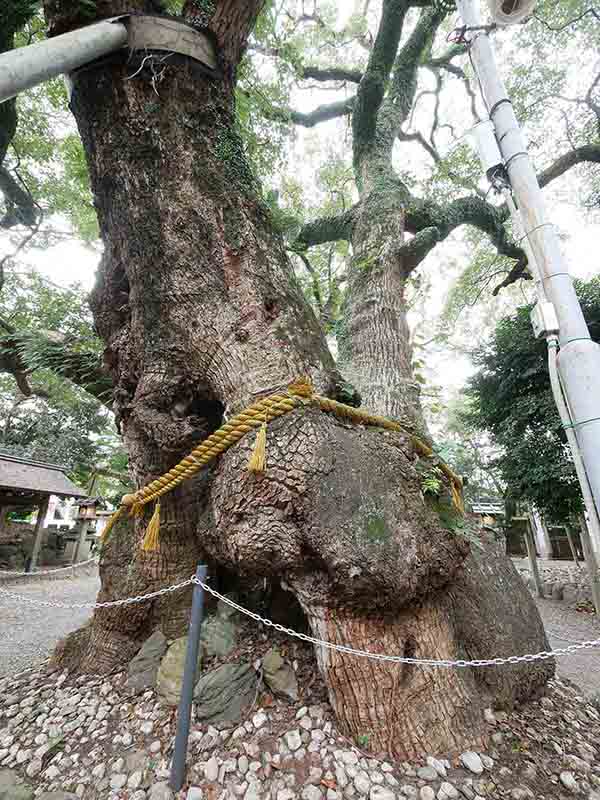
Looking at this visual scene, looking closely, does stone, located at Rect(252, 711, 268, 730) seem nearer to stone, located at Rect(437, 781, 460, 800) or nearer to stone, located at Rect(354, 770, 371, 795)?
stone, located at Rect(354, 770, 371, 795)

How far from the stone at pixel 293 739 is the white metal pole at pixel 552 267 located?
5.69ft

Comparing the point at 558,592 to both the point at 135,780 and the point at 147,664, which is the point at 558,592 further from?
the point at 135,780

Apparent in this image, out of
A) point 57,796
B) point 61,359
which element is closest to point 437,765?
point 57,796

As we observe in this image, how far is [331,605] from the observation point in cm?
170

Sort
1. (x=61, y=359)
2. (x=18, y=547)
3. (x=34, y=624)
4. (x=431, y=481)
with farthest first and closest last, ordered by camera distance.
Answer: (x=18, y=547) → (x=34, y=624) → (x=61, y=359) → (x=431, y=481)

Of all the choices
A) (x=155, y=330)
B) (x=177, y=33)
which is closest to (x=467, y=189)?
(x=177, y=33)

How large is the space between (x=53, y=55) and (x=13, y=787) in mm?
3426

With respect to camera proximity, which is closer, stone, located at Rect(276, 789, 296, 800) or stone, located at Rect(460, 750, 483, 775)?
stone, located at Rect(276, 789, 296, 800)

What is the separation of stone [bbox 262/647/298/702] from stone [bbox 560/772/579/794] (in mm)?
1214

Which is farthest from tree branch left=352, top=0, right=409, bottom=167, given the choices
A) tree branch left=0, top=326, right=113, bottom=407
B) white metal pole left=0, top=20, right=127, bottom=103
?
tree branch left=0, top=326, right=113, bottom=407

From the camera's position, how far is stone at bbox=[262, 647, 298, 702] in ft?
6.23

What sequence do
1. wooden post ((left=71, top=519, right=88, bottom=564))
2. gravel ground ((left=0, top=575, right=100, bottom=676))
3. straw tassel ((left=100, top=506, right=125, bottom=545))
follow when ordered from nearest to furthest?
1. straw tassel ((left=100, top=506, right=125, bottom=545))
2. gravel ground ((left=0, top=575, right=100, bottom=676))
3. wooden post ((left=71, top=519, right=88, bottom=564))

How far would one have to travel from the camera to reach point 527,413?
6492 millimetres

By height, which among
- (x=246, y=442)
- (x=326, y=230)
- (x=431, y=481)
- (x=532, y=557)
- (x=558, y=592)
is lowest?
(x=558, y=592)
